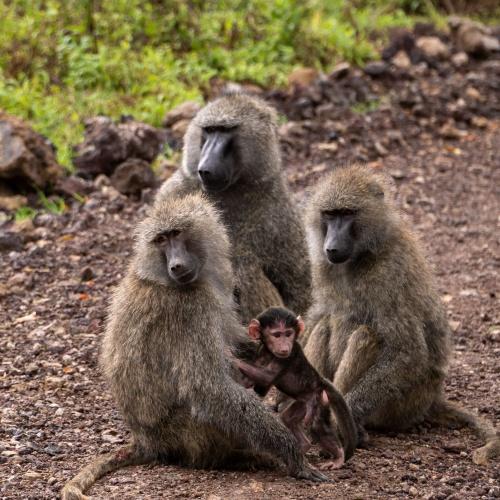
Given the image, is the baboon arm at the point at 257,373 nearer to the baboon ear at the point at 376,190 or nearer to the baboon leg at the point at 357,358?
the baboon leg at the point at 357,358

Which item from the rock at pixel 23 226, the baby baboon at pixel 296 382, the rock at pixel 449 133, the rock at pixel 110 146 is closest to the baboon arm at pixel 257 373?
the baby baboon at pixel 296 382

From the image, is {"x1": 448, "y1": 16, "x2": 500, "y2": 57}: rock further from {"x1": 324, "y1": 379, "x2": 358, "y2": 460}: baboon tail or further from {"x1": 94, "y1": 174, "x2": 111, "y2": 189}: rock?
{"x1": 324, "y1": 379, "x2": 358, "y2": 460}: baboon tail

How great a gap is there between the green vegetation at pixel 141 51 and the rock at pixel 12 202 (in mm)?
594

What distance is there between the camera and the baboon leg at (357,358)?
4.77 m

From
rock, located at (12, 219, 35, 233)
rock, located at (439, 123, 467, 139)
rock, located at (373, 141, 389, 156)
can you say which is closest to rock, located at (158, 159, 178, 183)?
rock, located at (12, 219, 35, 233)

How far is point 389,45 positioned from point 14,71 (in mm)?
4210

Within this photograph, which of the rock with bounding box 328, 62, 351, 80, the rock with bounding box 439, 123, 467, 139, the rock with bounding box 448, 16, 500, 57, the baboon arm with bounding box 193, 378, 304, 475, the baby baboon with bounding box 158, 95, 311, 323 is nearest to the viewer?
the baboon arm with bounding box 193, 378, 304, 475

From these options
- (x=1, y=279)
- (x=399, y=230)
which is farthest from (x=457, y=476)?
(x=1, y=279)

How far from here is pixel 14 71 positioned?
914 cm

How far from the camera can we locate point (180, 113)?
8625 millimetres

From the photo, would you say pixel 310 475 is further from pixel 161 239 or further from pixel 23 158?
pixel 23 158

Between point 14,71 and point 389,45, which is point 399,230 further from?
point 389,45

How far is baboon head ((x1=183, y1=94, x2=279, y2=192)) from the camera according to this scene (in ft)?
18.4

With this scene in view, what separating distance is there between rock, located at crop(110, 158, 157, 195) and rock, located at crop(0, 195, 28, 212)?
2.36 feet
